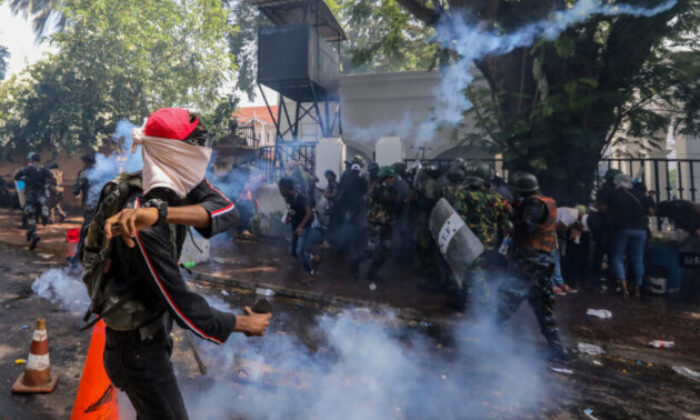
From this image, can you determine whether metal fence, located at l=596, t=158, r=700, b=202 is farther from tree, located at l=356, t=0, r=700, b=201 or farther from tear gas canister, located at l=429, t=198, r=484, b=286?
tear gas canister, located at l=429, t=198, r=484, b=286

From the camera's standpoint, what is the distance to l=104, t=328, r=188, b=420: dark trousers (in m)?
1.76

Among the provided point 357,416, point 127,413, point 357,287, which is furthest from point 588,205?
point 127,413

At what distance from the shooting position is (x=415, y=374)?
385 centimetres

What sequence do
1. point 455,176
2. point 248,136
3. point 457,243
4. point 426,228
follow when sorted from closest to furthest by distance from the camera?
point 457,243
point 455,176
point 426,228
point 248,136

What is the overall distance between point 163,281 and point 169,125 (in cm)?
68

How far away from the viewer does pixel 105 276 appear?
175 centimetres

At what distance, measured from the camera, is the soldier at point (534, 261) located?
4.35m

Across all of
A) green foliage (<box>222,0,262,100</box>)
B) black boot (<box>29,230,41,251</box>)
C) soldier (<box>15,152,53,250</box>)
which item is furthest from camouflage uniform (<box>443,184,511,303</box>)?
green foliage (<box>222,0,262,100</box>)

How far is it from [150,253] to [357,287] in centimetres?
547

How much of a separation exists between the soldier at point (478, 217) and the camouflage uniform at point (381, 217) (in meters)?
1.08

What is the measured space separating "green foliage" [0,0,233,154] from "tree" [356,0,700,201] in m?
13.2

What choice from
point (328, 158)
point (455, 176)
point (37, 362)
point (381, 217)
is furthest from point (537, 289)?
point (328, 158)

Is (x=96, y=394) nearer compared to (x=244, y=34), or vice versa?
(x=96, y=394)

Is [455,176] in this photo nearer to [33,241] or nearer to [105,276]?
[105,276]
